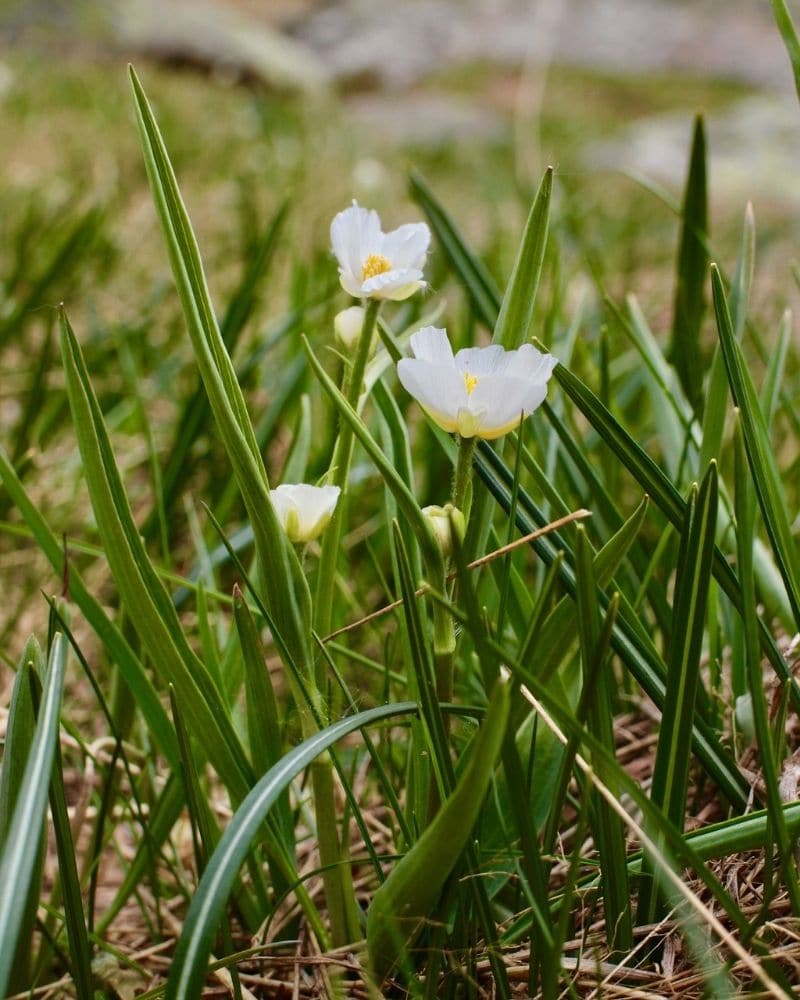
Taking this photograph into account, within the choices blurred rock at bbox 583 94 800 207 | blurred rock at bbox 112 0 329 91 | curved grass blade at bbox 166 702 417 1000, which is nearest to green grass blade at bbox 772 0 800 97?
curved grass blade at bbox 166 702 417 1000

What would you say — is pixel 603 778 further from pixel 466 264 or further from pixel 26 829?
pixel 466 264

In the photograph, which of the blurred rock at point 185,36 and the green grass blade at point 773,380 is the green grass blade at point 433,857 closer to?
the green grass blade at point 773,380

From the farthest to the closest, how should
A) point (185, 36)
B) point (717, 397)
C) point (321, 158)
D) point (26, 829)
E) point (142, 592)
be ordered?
point (185, 36), point (321, 158), point (717, 397), point (142, 592), point (26, 829)

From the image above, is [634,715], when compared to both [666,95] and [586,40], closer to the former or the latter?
[666,95]

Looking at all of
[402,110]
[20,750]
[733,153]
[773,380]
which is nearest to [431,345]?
[20,750]

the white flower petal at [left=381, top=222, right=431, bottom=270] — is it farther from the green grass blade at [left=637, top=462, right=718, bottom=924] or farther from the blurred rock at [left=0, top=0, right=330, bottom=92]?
the blurred rock at [left=0, top=0, right=330, bottom=92]

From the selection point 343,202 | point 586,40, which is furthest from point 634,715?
point 586,40

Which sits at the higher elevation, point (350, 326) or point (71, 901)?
point (350, 326)
